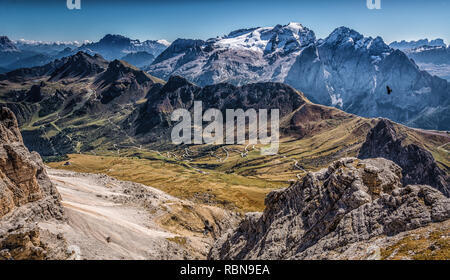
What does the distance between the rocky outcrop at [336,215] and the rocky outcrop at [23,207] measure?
135 ft

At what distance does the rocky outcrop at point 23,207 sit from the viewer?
52250 millimetres

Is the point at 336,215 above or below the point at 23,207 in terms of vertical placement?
above

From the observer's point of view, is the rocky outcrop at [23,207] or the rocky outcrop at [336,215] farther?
the rocky outcrop at [23,207]

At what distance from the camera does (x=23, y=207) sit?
69.6 meters

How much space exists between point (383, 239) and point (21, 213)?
7143 cm

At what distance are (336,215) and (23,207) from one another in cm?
6747

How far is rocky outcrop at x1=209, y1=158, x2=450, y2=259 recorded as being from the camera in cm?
4400

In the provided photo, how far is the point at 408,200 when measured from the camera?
45.9 m

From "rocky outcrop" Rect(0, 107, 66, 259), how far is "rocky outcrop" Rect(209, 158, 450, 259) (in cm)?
4116

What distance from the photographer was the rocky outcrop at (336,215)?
44000mm

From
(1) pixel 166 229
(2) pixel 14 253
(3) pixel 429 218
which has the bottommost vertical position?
(1) pixel 166 229
